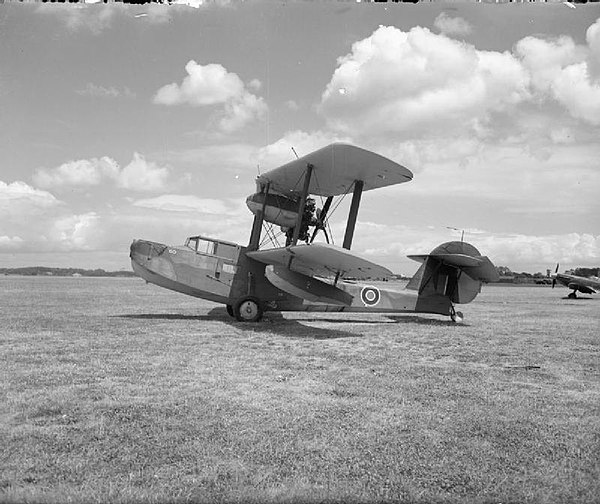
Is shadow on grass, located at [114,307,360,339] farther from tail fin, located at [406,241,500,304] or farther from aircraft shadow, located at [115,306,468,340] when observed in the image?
tail fin, located at [406,241,500,304]

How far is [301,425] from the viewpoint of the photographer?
13.7 feet

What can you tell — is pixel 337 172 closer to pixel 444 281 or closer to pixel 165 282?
pixel 444 281

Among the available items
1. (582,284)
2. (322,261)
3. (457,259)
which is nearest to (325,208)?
(322,261)

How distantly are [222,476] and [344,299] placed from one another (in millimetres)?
10184

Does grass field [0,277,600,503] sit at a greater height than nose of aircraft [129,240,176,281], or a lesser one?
lesser

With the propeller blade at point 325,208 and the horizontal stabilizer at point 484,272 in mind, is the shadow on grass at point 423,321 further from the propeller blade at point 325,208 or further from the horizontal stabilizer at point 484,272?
the propeller blade at point 325,208

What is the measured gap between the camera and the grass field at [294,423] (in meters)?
3.06

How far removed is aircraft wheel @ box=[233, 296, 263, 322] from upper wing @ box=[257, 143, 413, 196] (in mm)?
3201

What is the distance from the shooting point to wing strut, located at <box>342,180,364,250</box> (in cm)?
1150

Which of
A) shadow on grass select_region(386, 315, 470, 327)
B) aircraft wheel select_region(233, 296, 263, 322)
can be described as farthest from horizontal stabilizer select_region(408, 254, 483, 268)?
aircraft wheel select_region(233, 296, 263, 322)

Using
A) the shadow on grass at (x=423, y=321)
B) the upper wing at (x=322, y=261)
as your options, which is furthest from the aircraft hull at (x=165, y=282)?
the shadow on grass at (x=423, y=321)

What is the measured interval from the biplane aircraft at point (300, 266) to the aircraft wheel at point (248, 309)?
0.03m

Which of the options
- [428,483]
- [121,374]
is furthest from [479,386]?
[121,374]

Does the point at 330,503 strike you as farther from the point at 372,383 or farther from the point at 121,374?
the point at 121,374
